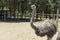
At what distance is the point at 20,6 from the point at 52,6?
451cm

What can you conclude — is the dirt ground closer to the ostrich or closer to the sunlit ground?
the sunlit ground

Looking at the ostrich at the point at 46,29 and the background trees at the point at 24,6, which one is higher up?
the ostrich at the point at 46,29

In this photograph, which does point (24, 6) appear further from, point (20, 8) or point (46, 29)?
point (46, 29)

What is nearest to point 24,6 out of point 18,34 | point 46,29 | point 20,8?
point 20,8

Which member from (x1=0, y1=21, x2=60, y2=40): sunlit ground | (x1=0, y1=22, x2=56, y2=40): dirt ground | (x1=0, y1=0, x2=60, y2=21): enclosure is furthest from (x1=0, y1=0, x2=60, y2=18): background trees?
(x1=0, y1=22, x2=56, y2=40): dirt ground

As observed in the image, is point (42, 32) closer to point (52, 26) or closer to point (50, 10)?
point (52, 26)

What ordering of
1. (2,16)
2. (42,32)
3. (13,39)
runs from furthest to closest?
1. (2,16)
2. (13,39)
3. (42,32)

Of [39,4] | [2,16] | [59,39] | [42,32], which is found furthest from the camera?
[39,4]

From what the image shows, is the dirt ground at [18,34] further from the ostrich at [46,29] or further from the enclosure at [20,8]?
the enclosure at [20,8]

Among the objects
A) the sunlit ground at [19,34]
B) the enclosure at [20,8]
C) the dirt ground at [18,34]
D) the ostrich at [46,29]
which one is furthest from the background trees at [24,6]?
the ostrich at [46,29]

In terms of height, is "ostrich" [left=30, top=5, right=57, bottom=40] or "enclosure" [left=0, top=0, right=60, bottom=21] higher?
"ostrich" [left=30, top=5, right=57, bottom=40]

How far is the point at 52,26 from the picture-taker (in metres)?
7.27

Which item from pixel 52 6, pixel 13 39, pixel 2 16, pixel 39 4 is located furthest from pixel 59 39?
pixel 52 6

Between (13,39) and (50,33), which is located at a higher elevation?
(50,33)
